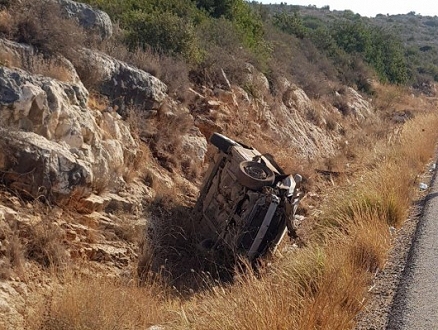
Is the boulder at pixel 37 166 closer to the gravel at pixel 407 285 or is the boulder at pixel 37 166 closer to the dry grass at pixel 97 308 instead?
the dry grass at pixel 97 308

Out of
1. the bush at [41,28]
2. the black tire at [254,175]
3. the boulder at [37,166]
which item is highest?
the bush at [41,28]

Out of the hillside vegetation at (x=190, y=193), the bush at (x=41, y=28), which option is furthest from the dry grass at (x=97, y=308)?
the bush at (x=41, y=28)

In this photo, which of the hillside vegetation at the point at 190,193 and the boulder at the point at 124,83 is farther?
the boulder at the point at 124,83

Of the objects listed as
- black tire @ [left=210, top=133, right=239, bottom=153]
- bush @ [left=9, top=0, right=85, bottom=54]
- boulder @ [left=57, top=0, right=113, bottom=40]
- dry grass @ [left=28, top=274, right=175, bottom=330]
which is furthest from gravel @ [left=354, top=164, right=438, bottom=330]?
boulder @ [left=57, top=0, right=113, bottom=40]

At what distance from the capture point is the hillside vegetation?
18.5ft

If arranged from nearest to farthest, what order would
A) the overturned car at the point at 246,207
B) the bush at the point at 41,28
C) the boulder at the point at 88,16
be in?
the overturned car at the point at 246,207
the bush at the point at 41,28
the boulder at the point at 88,16

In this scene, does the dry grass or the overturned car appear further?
the overturned car

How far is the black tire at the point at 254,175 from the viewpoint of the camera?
9.12m

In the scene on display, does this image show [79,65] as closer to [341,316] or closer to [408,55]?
[341,316]

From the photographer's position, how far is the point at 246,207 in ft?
30.0

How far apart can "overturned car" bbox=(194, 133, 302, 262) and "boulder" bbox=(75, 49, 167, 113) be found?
2.54 m

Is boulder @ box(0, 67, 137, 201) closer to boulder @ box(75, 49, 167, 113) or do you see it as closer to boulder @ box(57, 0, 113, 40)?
boulder @ box(75, 49, 167, 113)

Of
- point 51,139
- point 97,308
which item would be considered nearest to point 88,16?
point 51,139

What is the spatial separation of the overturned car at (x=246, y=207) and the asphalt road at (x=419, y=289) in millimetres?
2176
